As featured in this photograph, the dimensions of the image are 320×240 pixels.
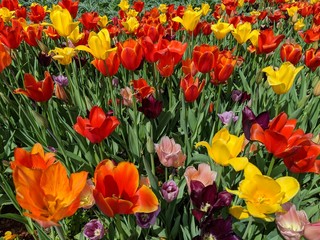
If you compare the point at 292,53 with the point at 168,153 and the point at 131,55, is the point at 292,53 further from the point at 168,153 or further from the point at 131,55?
the point at 168,153

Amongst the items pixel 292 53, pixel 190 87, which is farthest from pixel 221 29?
pixel 190 87

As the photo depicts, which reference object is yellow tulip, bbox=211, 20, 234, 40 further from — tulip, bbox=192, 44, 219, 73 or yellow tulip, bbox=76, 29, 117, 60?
yellow tulip, bbox=76, 29, 117, 60

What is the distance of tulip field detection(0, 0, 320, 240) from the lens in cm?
108

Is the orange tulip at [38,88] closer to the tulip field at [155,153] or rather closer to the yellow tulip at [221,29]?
the tulip field at [155,153]

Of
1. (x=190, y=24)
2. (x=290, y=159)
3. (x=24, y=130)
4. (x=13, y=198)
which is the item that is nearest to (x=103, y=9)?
(x=190, y=24)

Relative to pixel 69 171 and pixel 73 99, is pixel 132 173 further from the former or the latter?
pixel 73 99

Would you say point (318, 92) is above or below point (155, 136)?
above

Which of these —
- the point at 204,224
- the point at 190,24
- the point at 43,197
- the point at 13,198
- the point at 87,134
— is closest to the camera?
the point at 43,197

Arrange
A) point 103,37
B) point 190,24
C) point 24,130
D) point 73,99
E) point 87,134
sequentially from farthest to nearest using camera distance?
point 190,24, point 73,99, point 24,130, point 103,37, point 87,134

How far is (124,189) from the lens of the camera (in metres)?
1.09

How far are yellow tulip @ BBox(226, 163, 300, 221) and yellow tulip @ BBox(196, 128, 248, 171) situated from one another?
0.22 feet

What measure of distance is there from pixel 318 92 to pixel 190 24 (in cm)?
105

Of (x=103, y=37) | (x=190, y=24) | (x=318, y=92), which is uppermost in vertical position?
(x=103, y=37)

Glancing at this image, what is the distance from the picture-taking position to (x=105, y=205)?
99cm
